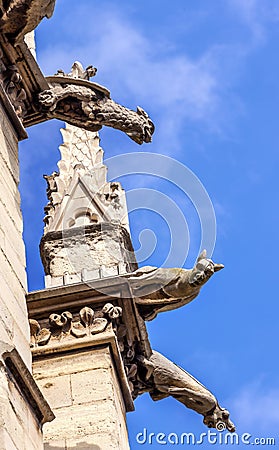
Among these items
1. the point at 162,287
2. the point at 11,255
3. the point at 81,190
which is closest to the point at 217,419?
the point at 162,287

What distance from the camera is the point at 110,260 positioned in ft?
35.4

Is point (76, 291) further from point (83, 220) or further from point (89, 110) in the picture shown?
point (83, 220)

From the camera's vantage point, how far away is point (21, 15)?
7.33m

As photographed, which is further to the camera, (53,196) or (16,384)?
(53,196)

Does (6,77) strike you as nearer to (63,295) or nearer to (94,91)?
(94,91)

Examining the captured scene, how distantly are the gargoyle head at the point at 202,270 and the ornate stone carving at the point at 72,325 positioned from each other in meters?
0.65

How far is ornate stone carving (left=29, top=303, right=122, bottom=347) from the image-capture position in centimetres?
937

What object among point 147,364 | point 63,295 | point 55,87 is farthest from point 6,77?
point 147,364

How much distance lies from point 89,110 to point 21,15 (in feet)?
3.47

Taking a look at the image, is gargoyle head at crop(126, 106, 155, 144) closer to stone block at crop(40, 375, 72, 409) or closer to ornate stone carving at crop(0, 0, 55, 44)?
ornate stone carving at crop(0, 0, 55, 44)

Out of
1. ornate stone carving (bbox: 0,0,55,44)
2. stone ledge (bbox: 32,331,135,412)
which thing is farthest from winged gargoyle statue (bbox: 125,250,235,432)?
ornate stone carving (bbox: 0,0,55,44)

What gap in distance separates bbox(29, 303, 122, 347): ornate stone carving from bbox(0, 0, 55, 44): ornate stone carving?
2.70 metres

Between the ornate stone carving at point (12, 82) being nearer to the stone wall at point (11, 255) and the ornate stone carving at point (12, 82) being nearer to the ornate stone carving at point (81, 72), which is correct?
the stone wall at point (11, 255)

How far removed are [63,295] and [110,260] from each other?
135cm
